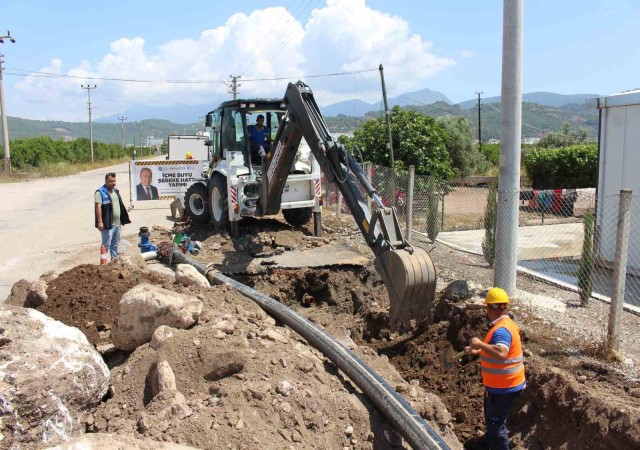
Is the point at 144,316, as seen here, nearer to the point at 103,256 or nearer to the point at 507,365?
the point at 507,365

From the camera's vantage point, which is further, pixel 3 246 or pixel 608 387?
pixel 3 246

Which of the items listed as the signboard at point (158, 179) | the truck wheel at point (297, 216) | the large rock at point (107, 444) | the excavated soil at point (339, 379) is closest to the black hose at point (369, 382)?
the excavated soil at point (339, 379)

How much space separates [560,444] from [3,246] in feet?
41.9

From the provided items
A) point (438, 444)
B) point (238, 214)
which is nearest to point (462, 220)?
point (238, 214)

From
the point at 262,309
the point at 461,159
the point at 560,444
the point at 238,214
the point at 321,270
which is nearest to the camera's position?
the point at 560,444

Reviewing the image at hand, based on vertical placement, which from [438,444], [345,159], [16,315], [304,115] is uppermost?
[304,115]

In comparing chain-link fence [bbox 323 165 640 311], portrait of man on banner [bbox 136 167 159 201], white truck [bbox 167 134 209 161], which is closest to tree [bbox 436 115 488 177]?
chain-link fence [bbox 323 165 640 311]

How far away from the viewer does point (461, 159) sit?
3212 cm

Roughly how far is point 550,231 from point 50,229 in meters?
13.1

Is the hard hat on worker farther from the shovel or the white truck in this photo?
the white truck

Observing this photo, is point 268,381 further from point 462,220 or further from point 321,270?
point 462,220

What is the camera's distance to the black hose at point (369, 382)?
4.33 metres

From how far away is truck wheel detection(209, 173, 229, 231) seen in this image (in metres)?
12.5

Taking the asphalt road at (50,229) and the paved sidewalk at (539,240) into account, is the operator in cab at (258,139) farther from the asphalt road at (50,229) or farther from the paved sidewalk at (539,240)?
the paved sidewalk at (539,240)
